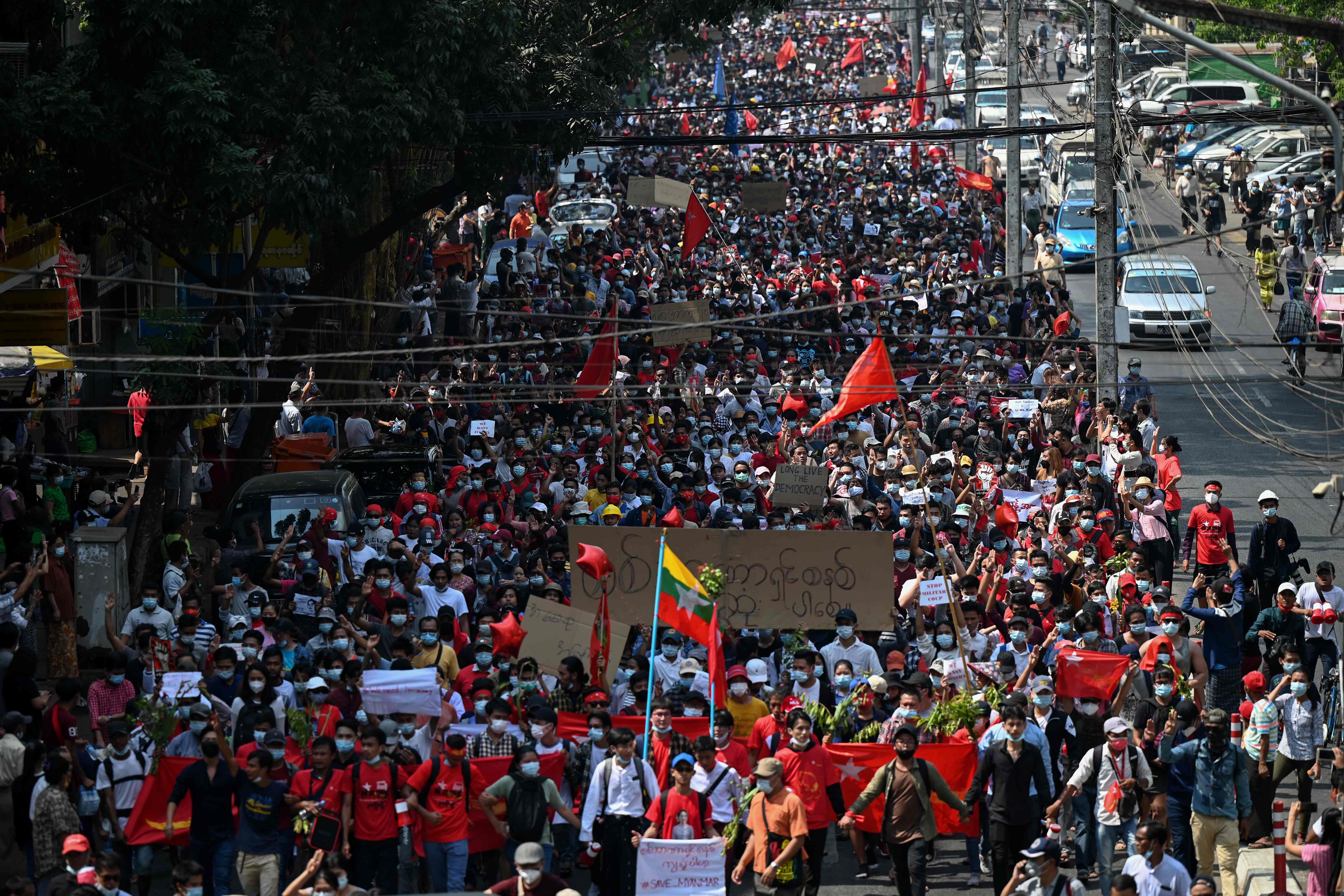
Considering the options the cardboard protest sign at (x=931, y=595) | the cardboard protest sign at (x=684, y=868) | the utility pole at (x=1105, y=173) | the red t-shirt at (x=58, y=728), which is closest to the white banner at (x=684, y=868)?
the cardboard protest sign at (x=684, y=868)

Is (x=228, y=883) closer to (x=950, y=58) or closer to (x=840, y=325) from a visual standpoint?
(x=840, y=325)

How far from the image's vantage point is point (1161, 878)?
11.0 meters

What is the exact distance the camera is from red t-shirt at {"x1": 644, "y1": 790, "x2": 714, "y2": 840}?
11672mm

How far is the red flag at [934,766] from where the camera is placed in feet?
41.7

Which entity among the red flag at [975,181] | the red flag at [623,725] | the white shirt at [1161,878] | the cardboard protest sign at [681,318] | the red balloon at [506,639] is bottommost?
the white shirt at [1161,878]

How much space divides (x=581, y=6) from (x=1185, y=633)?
444 inches

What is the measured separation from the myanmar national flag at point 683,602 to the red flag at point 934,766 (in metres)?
1.22

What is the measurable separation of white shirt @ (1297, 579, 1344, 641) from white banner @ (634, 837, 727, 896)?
634 cm

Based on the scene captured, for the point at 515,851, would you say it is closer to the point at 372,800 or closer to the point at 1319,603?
the point at 372,800

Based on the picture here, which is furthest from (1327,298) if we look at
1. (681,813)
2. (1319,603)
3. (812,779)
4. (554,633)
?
(681,813)

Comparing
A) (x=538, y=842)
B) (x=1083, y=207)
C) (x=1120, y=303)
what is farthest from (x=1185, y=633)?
(x=1083, y=207)

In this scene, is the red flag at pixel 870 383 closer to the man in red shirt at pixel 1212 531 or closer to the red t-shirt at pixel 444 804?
the man in red shirt at pixel 1212 531

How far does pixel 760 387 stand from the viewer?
77.9ft

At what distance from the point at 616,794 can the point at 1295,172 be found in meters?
33.5
